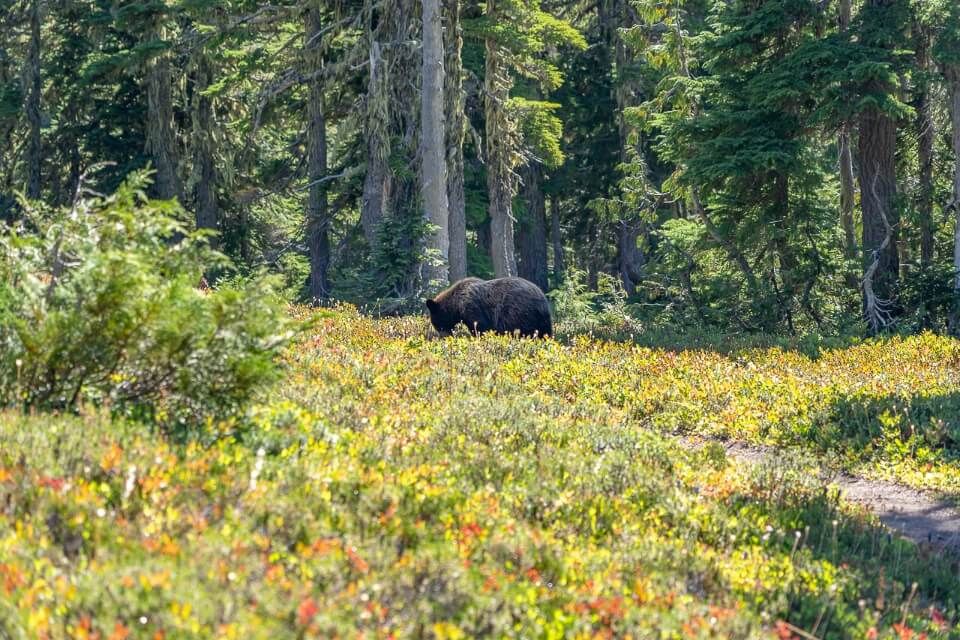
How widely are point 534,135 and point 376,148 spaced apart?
19.2ft

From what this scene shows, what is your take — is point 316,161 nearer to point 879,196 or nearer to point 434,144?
point 434,144

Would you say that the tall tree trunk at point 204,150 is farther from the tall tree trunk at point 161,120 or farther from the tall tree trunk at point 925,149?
the tall tree trunk at point 925,149

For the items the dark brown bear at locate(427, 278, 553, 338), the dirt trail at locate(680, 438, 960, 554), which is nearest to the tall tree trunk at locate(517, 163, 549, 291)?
the dark brown bear at locate(427, 278, 553, 338)

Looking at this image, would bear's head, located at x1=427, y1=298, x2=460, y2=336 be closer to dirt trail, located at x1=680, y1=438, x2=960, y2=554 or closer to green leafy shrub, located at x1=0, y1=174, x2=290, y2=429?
dirt trail, located at x1=680, y1=438, x2=960, y2=554

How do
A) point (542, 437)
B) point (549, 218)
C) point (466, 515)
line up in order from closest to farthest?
point (466, 515), point (542, 437), point (549, 218)

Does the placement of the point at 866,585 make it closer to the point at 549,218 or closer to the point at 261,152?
the point at 261,152

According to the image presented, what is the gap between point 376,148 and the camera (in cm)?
2641

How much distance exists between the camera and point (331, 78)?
2745 centimetres

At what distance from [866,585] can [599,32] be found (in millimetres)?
34163

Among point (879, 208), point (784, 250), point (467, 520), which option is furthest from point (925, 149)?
point (467, 520)

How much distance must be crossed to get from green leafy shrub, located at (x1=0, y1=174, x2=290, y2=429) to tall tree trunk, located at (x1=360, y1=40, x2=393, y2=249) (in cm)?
1759

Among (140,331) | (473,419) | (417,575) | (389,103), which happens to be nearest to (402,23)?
(389,103)

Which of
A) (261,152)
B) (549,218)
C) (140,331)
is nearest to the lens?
(140,331)

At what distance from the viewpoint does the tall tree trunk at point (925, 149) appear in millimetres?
23172
